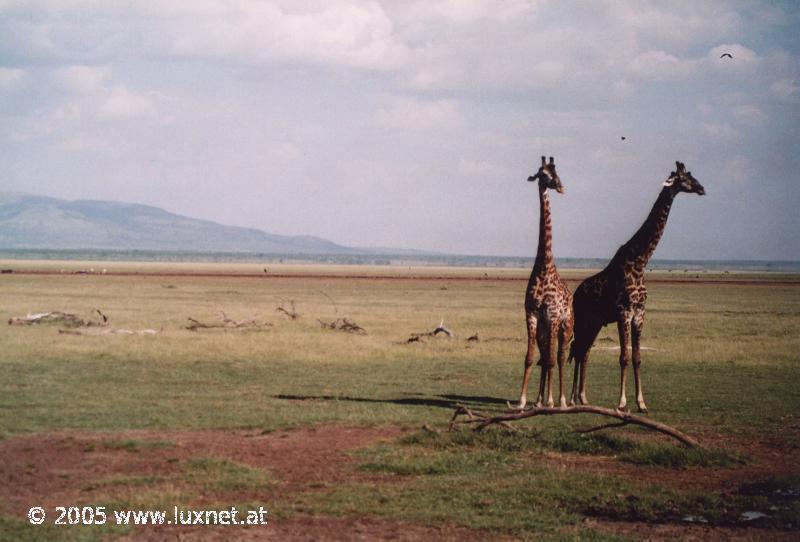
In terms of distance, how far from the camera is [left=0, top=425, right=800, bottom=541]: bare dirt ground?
866 centimetres

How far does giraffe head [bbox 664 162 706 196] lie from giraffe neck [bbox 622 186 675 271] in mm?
141

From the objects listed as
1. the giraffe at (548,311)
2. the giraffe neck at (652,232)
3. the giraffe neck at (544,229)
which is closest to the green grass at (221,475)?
the giraffe at (548,311)

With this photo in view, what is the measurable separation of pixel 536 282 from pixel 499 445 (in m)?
3.60

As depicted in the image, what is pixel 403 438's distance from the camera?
13.1 m

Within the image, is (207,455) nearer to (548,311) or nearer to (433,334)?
(548,311)

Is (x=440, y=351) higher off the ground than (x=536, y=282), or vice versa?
(x=536, y=282)

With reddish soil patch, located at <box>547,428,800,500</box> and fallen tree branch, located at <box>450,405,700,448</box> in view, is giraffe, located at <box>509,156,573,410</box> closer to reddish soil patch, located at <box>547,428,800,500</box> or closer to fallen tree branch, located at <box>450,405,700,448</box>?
fallen tree branch, located at <box>450,405,700,448</box>

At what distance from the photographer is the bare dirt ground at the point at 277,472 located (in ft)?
28.4

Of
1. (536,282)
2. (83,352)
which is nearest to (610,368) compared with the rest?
(536,282)

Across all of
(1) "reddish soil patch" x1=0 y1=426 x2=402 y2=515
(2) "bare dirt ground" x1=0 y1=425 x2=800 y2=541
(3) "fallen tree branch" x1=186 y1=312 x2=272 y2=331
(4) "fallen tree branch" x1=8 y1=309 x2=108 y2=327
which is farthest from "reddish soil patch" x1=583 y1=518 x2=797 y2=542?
(4) "fallen tree branch" x1=8 y1=309 x2=108 y2=327

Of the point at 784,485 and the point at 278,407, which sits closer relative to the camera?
the point at 784,485

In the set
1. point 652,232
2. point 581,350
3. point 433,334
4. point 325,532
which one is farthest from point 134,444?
point 433,334

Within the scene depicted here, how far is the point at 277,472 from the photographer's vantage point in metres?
11.1

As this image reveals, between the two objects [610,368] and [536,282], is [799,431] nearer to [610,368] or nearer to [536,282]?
[536,282]
